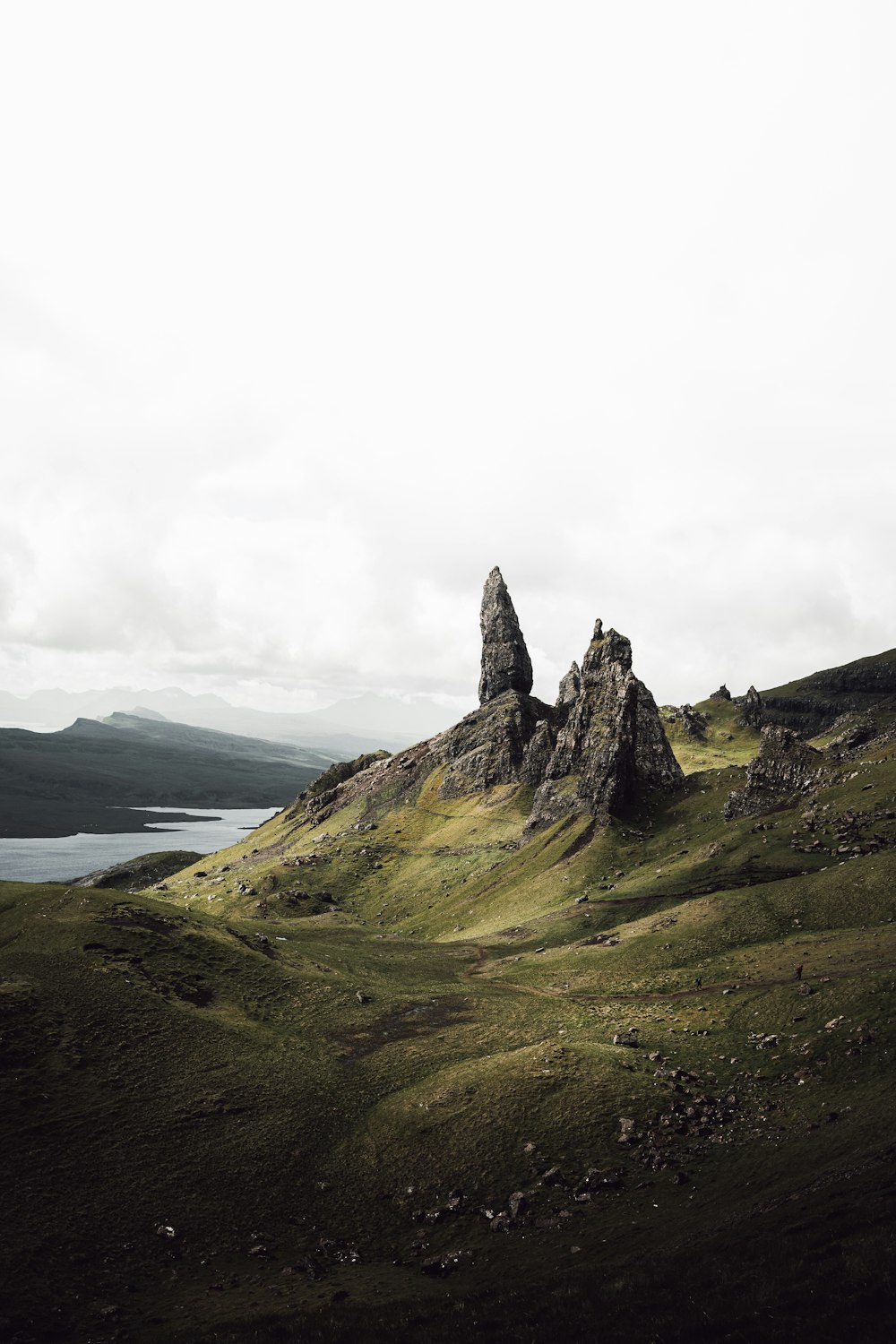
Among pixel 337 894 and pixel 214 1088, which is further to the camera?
pixel 337 894

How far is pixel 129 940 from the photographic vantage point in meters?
62.9

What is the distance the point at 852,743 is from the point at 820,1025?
298 ft

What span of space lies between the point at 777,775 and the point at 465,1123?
87872mm

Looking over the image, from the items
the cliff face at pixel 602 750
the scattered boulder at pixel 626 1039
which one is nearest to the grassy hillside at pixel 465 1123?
the scattered boulder at pixel 626 1039

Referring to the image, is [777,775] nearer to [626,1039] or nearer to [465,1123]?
[626,1039]

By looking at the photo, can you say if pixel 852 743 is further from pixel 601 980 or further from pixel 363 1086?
pixel 363 1086

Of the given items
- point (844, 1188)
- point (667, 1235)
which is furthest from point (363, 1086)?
point (844, 1188)

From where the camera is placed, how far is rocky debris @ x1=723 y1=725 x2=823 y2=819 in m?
107

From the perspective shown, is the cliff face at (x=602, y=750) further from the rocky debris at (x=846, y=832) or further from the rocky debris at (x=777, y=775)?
the rocky debris at (x=846, y=832)

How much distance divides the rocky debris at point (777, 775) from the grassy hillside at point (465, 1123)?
19417mm

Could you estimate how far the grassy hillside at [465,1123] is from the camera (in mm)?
26438

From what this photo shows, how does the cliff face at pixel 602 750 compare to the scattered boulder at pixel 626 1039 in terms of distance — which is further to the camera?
the cliff face at pixel 602 750

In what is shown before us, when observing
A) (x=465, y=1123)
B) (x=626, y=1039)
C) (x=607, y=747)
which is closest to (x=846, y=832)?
(x=626, y=1039)

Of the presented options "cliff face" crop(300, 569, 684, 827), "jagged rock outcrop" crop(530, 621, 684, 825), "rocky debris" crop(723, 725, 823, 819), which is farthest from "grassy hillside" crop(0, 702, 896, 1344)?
"cliff face" crop(300, 569, 684, 827)
